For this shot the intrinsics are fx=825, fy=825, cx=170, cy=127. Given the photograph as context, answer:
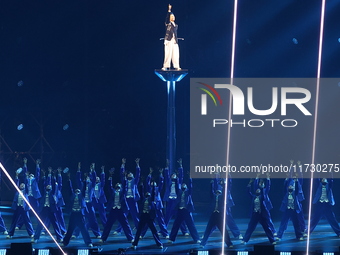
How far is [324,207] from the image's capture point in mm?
15211

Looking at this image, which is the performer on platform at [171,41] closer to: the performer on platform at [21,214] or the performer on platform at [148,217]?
the performer on platform at [148,217]

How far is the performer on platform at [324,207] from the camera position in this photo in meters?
15.2

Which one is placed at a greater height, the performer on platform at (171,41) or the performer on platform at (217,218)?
the performer on platform at (171,41)

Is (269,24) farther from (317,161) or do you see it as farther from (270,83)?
(317,161)

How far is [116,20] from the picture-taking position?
64.4 feet

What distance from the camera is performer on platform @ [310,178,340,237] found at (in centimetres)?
1520

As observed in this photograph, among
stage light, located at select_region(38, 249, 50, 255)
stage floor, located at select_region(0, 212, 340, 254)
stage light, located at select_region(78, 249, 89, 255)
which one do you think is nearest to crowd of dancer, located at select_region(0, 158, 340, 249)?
stage floor, located at select_region(0, 212, 340, 254)

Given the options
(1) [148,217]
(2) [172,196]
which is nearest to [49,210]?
(1) [148,217]

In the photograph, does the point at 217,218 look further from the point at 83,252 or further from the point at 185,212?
the point at 83,252

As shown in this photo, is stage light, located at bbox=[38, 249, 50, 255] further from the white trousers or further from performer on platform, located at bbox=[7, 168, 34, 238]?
the white trousers

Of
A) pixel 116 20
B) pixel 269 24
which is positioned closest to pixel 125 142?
pixel 116 20

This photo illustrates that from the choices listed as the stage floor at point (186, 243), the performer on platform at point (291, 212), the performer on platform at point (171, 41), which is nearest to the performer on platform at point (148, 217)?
the stage floor at point (186, 243)

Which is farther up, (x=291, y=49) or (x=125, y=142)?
(x=291, y=49)

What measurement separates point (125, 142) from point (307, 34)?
497cm
